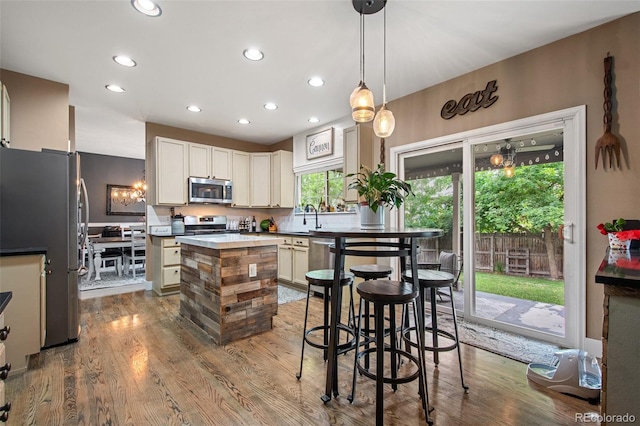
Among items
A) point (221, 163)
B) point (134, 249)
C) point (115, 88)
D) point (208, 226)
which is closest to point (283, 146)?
point (221, 163)

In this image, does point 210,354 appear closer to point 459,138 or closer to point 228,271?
point 228,271

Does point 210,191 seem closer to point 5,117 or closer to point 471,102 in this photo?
point 5,117

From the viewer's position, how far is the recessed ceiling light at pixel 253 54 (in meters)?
2.74

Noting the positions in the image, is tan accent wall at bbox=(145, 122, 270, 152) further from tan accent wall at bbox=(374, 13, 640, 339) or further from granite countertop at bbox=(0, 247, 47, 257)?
tan accent wall at bbox=(374, 13, 640, 339)

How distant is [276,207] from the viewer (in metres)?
5.79

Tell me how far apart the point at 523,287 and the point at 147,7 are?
414 cm

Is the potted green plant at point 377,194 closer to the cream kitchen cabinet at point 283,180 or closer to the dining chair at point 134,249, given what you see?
the cream kitchen cabinet at point 283,180

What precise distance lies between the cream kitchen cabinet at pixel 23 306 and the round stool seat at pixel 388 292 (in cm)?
252

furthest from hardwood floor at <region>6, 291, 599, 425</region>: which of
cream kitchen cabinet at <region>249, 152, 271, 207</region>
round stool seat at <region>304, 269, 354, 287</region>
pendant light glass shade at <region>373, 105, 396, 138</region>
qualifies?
cream kitchen cabinet at <region>249, 152, 271, 207</region>

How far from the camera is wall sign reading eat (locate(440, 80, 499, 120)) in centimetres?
299

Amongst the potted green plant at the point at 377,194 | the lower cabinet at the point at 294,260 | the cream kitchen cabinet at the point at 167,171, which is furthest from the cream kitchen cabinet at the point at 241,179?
the potted green plant at the point at 377,194

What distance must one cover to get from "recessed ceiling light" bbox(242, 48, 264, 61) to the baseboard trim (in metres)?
3.76

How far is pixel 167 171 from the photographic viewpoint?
4.67m

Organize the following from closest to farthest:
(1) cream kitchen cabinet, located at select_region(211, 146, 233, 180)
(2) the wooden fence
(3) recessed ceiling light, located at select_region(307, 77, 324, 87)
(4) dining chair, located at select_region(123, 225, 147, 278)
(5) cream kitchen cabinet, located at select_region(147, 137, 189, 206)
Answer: (2) the wooden fence → (3) recessed ceiling light, located at select_region(307, 77, 324, 87) → (5) cream kitchen cabinet, located at select_region(147, 137, 189, 206) → (1) cream kitchen cabinet, located at select_region(211, 146, 233, 180) → (4) dining chair, located at select_region(123, 225, 147, 278)
